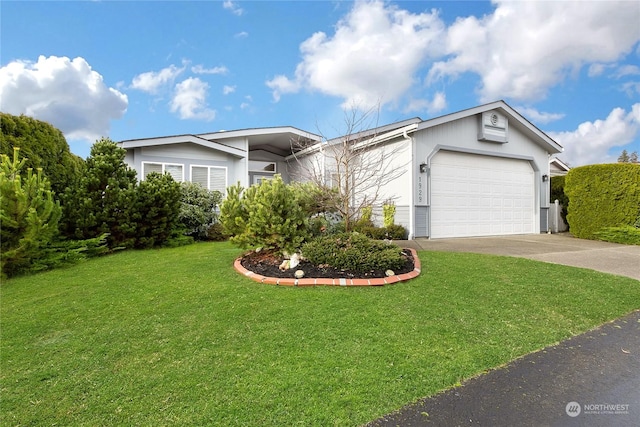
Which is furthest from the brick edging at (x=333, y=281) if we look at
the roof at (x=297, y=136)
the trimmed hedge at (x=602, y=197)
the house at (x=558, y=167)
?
the house at (x=558, y=167)

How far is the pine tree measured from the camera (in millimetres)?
5559

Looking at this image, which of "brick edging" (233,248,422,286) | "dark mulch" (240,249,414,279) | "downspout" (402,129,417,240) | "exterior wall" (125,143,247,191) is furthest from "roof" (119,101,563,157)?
"brick edging" (233,248,422,286)

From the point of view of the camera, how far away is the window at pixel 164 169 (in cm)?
1166

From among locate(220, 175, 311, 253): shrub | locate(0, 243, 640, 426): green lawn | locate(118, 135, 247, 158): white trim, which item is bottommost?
locate(0, 243, 640, 426): green lawn

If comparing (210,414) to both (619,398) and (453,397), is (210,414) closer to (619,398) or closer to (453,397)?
(453,397)

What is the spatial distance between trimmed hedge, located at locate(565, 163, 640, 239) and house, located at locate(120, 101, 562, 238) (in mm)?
1724

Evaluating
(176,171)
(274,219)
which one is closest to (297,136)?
(176,171)

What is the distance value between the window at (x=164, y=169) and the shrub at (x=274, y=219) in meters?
6.91

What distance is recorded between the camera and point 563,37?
907cm

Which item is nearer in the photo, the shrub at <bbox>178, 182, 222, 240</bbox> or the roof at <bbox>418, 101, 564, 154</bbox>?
the shrub at <bbox>178, 182, 222, 240</bbox>

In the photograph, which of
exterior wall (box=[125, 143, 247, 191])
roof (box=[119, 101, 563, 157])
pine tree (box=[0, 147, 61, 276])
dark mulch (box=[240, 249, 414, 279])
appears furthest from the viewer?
exterior wall (box=[125, 143, 247, 191])

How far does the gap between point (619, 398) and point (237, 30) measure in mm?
10904

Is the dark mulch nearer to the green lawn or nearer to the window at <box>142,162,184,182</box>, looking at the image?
the green lawn

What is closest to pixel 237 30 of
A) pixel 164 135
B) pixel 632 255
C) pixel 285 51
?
pixel 285 51
